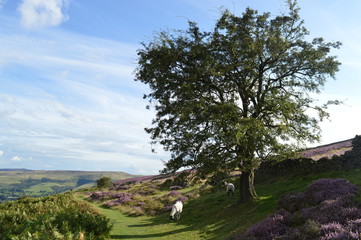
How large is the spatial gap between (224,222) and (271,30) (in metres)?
18.2

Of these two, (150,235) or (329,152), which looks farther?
(329,152)

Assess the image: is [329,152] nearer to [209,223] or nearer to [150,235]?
[209,223]

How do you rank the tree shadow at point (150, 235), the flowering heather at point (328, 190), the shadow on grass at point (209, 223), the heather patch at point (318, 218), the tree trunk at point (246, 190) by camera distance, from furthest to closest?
the tree trunk at point (246, 190)
the tree shadow at point (150, 235)
the shadow on grass at point (209, 223)
the flowering heather at point (328, 190)
the heather patch at point (318, 218)

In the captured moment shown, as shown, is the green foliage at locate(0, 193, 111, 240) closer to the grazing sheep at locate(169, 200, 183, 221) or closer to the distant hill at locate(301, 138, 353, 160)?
the grazing sheep at locate(169, 200, 183, 221)

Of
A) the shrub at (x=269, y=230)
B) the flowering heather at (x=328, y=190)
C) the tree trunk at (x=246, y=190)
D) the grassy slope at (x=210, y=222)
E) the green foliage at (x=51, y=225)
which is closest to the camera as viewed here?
the green foliage at (x=51, y=225)

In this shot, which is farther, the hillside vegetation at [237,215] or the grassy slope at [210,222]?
the grassy slope at [210,222]

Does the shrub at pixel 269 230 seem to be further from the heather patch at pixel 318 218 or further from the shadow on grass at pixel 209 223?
the shadow on grass at pixel 209 223

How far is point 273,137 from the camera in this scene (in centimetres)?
2191

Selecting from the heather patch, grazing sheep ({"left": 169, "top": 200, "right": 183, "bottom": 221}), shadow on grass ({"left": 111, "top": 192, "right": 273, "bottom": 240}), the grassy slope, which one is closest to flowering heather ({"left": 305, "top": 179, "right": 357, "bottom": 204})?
the heather patch

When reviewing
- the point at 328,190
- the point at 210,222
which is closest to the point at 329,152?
the point at 328,190

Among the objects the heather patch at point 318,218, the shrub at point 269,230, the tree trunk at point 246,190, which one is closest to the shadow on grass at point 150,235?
the tree trunk at point 246,190

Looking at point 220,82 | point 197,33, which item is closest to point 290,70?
point 220,82

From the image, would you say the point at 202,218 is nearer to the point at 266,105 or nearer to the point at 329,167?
the point at 266,105

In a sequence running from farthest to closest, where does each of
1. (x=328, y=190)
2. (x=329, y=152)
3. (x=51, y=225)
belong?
(x=329, y=152), (x=328, y=190), (x=51, y=225)
